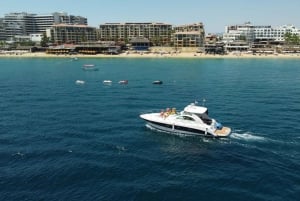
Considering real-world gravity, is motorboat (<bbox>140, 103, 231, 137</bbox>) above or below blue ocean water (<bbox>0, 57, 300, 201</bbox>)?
above

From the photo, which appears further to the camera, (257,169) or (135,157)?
(135,157)

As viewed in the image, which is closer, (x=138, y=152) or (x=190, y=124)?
(x=138, y=152)

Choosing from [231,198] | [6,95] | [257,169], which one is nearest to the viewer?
[231,198]

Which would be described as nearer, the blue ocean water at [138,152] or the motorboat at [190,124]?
the blue ocean water at [138,152]

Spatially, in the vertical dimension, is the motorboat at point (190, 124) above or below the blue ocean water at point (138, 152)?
above

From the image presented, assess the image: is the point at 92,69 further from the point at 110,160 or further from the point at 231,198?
the point at 231,198

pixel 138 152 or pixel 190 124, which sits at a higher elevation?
pixel 190 124

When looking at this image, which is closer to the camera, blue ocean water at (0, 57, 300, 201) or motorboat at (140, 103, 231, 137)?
blue ocean water at (0, 57, 300, 201)

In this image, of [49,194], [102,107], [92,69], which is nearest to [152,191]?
[49,194]
